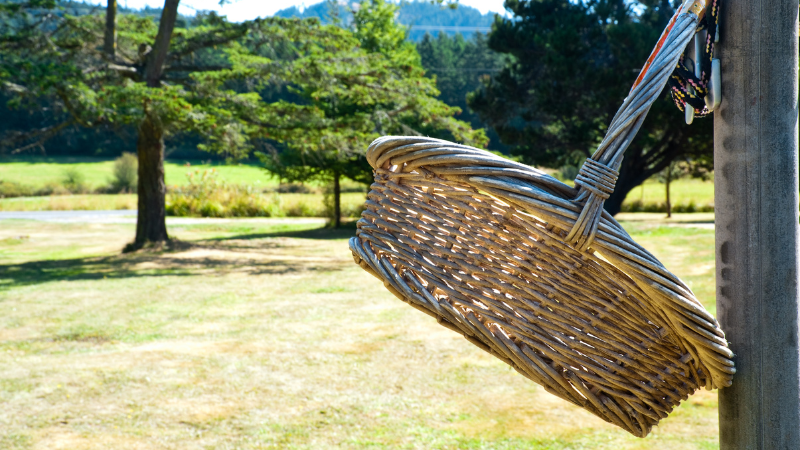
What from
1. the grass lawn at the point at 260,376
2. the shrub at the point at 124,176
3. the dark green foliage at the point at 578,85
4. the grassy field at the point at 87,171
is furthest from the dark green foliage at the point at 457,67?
the grass lawn at the point at 260,376

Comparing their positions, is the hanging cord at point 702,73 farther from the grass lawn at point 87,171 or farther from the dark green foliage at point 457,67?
the dark green foliage at point 457,67

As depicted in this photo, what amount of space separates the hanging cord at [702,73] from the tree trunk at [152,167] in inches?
449

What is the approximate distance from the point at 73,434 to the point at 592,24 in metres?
16.8

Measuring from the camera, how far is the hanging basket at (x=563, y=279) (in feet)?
3.15

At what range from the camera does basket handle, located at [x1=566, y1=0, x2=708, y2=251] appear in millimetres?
951

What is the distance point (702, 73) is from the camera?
106 centimetres

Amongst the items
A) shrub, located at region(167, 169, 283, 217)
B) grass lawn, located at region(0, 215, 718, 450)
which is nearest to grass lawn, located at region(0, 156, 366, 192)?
shrub, located at region(167, 169, 283, 217)

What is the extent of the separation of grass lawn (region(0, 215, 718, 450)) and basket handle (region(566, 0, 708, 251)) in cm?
262

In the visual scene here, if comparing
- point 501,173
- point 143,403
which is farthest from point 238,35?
point 501,173

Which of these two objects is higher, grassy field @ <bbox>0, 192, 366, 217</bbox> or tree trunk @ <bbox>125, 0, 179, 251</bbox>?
tree trunk @ <bbox>125, 0, 179, 251</bbox>

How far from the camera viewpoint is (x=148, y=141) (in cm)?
1177

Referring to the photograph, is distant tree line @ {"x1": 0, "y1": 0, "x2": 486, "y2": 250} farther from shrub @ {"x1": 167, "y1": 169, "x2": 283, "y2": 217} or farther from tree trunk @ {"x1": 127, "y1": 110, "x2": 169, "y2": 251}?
shrub @ {"x1": 167, "y1": 169, "x2": 283, "y2": 217}

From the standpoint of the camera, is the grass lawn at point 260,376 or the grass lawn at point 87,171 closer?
the grass lawn at point 260,376

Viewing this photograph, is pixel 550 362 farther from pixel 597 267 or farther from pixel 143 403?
pixel 143 403
